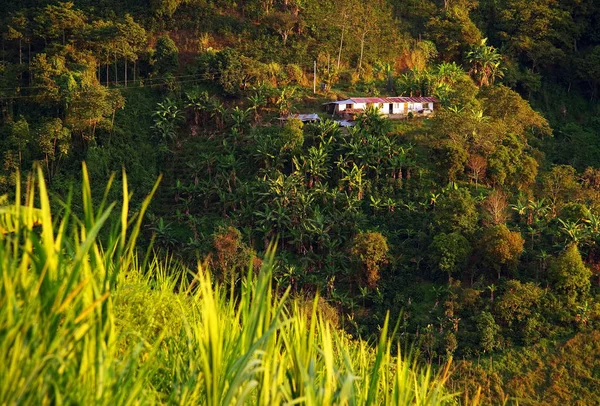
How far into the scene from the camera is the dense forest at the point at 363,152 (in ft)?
95.7

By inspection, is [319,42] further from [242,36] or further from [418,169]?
[418,169]

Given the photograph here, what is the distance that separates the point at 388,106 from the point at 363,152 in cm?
628

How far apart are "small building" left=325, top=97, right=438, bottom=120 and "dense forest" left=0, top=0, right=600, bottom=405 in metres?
0.91

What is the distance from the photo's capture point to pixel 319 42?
47.7m

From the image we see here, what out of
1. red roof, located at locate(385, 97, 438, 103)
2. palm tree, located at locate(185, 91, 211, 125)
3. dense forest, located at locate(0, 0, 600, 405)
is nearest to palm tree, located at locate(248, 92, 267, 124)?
dense forest, located at locate(0, 0, 600, 405)

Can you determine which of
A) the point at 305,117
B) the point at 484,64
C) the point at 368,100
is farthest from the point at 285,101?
the point at 484,64

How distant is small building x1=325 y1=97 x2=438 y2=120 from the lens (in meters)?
40.9

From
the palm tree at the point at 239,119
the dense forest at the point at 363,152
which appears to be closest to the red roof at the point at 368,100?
the dense forest at the point at 363,152

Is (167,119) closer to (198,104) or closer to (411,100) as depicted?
(198,104)

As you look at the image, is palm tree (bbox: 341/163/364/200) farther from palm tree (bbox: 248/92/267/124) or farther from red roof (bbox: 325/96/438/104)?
palm tree (bbox: 248/92/267/124)

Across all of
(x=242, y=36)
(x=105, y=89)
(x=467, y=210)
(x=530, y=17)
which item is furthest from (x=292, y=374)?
(x=530, y=17)

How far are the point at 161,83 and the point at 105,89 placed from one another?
168 inches

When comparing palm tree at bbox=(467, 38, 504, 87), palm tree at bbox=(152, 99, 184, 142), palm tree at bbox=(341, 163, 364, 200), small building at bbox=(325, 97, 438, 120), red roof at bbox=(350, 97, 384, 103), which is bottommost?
palm tree at bbox=(341, 163, 364, 200)

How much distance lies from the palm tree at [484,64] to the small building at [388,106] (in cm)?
553
